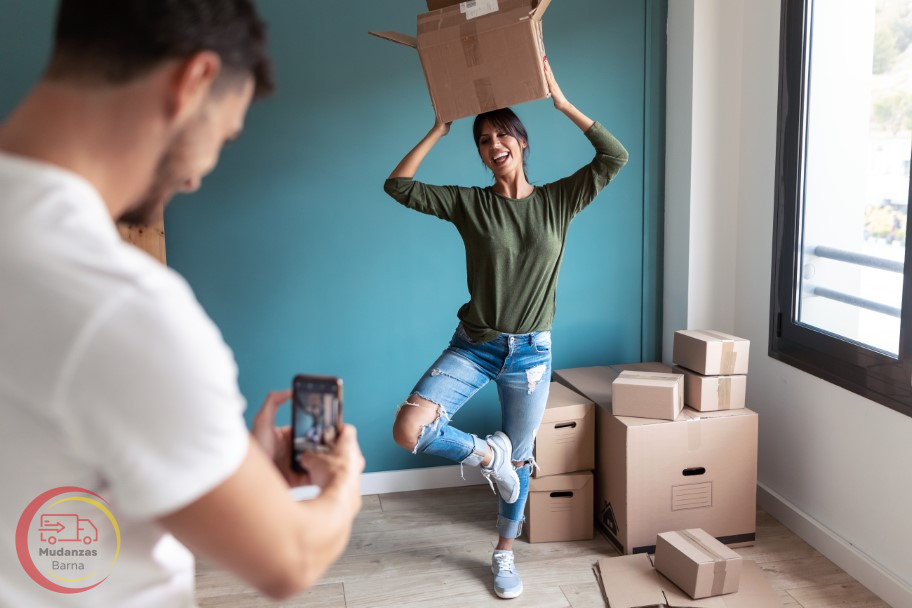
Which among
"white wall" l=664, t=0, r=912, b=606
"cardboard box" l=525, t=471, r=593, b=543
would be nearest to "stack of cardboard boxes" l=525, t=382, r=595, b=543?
"cardboard box" l=525, t=471, r=593, b=543

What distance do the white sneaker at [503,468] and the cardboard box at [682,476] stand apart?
1.33ft

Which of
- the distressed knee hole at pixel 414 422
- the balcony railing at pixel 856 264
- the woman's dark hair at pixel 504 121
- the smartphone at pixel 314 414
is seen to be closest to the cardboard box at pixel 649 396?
the balcony railing at pixel 856 264

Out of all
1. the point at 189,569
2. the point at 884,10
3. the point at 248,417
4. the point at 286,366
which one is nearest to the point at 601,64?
the point at 884,10

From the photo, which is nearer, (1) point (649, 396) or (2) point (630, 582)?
(2) point (630, 582)

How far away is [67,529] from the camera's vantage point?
715mm

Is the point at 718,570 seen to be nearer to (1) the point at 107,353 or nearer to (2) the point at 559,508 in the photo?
(2) the point at 559,508

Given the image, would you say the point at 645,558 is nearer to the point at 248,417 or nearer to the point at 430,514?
the point at 430,514

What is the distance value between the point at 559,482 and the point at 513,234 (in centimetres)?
99

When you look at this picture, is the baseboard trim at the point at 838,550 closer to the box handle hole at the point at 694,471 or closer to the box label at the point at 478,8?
the box handle hole at the point at 694,471

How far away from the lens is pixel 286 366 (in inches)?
127

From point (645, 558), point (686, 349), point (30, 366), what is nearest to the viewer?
point (30, 366)

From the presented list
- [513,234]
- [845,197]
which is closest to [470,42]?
[513,234]

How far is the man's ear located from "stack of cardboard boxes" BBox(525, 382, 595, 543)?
2420 mm

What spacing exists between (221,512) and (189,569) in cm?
23
